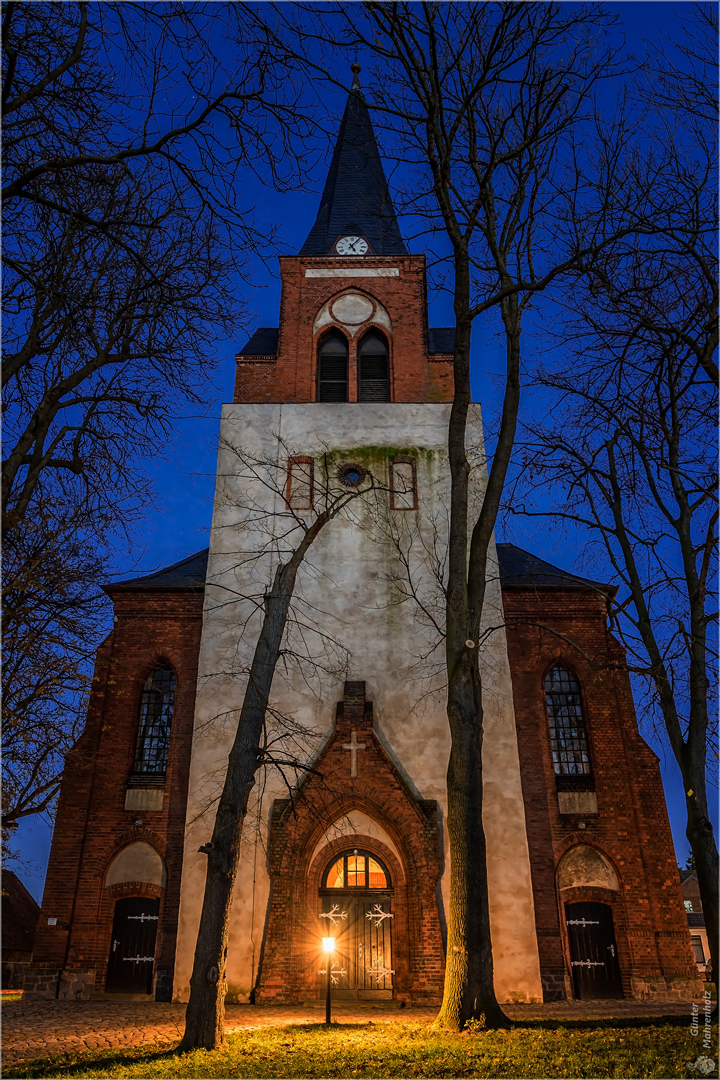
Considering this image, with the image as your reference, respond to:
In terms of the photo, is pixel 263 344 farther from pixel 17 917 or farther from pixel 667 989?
pixel 17 917

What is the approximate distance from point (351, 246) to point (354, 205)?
2963mm

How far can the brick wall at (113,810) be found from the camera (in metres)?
14.7

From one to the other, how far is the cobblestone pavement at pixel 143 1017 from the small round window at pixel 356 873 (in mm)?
1983

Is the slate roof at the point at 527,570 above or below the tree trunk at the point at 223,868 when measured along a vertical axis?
above

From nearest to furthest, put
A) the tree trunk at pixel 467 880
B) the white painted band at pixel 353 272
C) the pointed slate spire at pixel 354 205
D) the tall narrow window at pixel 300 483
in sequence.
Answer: the tree trunk at pixel 467 880 < the tall narrow window at pixel 300 483 < the white painted band at pixel 353 272 < the pointed slate spire at pixel 354 205

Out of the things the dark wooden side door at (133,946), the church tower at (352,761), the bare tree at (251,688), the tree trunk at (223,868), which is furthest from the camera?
the dark wooden side door at (133,946)

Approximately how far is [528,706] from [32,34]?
1443cm

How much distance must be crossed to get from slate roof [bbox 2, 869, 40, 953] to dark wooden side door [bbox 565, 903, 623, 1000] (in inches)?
787

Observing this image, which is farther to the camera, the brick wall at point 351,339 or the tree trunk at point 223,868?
the brick wall at point 351,339

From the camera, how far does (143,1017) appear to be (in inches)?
453

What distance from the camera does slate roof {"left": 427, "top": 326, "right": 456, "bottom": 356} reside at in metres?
20.6

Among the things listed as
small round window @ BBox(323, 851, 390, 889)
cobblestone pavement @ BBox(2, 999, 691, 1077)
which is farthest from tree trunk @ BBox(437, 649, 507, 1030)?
small round window @ BBox(323, 851, 390, 889)

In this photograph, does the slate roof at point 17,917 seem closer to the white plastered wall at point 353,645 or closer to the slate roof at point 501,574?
the slate roof at point 501,574

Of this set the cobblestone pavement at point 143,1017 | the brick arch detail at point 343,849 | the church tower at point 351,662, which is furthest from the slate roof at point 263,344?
the cobblestone pavement at point 143,1017
